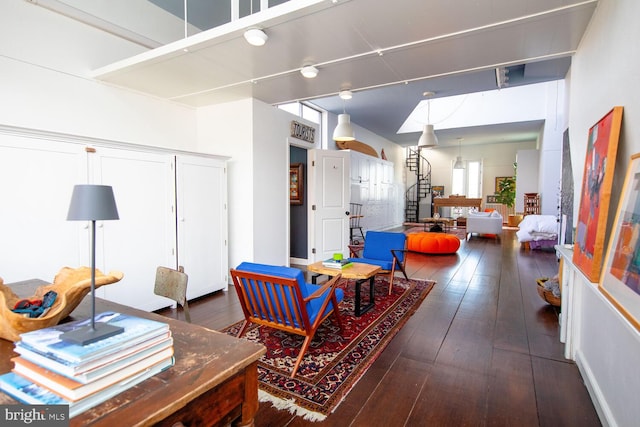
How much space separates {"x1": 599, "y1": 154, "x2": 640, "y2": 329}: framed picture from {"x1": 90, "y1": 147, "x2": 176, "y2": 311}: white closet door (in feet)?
12.6

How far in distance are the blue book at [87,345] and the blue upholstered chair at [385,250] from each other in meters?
3.44

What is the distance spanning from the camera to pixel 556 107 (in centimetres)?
832

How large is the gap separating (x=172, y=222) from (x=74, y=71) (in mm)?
1959

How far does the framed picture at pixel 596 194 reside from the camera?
1.69 m

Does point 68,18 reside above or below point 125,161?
above

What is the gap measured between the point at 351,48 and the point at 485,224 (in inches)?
306

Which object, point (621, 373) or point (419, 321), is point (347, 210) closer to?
point (419, 321)

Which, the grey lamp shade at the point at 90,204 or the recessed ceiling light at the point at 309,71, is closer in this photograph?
the grey lamp shade at the point at 90,204

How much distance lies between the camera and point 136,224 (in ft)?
11.2

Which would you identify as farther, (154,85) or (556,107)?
(556,107)

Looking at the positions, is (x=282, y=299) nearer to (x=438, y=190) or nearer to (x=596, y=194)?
(x=596, y=194)

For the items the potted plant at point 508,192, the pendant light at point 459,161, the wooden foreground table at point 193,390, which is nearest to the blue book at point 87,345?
the wooden foreground table at point 193,390

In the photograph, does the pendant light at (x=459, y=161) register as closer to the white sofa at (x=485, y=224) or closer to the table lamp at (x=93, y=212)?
the white sofa at (x=485, y=224)

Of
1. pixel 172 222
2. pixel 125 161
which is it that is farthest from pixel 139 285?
pixel 125 161
